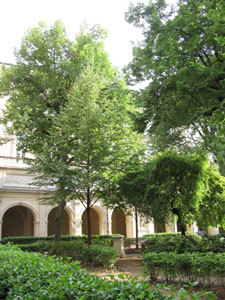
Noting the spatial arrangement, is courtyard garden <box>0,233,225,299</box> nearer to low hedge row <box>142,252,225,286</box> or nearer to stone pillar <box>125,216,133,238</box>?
low hedge row <box>142,252,225,286</box>

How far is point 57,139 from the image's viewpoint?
13938 mm

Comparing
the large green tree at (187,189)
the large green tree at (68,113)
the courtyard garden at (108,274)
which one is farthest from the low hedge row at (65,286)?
the large green tree at (187,189)

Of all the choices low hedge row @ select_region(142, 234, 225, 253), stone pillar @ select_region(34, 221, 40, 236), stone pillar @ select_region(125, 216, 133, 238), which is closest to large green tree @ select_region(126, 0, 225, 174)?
low hedge row @ select_region(142, 234, 225, 253)

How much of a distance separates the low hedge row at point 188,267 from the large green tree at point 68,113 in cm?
504

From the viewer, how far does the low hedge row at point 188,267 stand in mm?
6766

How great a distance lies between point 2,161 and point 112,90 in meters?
11.8

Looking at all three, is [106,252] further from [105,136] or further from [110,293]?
[110,293]

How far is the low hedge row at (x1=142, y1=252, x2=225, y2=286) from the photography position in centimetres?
677

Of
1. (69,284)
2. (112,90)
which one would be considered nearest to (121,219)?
(112,90)

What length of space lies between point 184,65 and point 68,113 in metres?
5.89

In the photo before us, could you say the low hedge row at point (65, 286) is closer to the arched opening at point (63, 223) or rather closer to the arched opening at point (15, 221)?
the arched opening at point (15, 221)

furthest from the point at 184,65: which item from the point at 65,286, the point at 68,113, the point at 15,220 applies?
the point at 15,220

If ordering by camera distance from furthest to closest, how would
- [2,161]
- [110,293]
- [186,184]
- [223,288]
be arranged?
[2,161] < [186,184] < [223,288] < [110,293]

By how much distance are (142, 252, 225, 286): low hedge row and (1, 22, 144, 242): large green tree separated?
16.5ft
